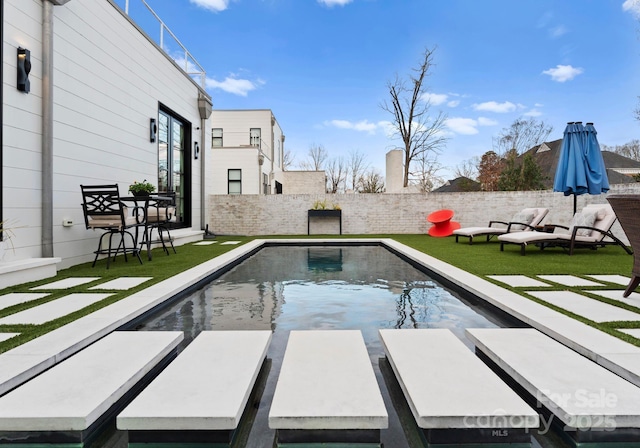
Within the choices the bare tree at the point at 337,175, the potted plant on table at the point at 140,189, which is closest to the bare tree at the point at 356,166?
the bare tree at the point at 337,175

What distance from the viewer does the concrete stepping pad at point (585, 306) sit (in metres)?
2.45

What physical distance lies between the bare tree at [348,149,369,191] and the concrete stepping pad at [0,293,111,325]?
3083 centimetres

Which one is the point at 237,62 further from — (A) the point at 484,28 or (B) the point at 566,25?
(B) the point at 566,25

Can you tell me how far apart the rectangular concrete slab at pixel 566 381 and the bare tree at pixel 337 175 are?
106ft

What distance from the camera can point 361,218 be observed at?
11.9m

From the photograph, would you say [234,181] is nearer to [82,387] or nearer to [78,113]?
[78,113]

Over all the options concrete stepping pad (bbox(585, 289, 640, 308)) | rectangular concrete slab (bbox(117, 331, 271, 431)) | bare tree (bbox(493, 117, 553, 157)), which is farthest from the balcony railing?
bare tree (bbox(493, 117, 553, 157))

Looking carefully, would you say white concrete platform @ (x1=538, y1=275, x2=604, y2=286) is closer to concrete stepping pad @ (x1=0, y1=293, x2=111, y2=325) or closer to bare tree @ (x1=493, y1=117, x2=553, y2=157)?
concrete stepping pad @ (x1=0, y1=293, x2=111, y2=325)

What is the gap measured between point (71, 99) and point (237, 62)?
20.1 metres

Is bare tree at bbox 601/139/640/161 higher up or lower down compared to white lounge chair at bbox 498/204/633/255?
higher up

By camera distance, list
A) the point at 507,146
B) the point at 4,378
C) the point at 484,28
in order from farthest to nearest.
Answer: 1. the point at 507,146
2. the point at 484,28
3. the point at 4,378

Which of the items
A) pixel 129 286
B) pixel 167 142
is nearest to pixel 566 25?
pixel 167 142

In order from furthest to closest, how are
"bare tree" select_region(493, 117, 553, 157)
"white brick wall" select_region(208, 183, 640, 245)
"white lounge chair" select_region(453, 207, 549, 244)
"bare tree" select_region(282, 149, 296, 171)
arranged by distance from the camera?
"bare tree" select_region(282, 149, 296, 171) < "bare tree" select_region(493, 117, 553, 157) < "white brick wall" select_region(208, 183, 640, 245) < "white lounge chair" select_region(453, 207, 549, 244)

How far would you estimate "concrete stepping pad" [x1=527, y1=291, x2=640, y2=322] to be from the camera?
8.03 ft
